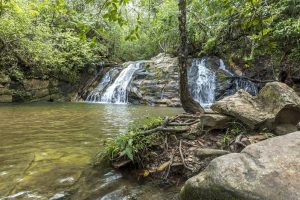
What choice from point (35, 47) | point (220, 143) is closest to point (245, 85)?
point (220, 143)

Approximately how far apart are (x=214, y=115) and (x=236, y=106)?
0.39m

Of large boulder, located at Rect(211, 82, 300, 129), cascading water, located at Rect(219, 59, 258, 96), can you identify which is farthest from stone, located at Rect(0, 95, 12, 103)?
large boulder, located at Rect(211, 82, 300, 129)

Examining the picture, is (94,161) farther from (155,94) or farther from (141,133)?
(155,94)

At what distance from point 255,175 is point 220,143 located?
5.88 feet

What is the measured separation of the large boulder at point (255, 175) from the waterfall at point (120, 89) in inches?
649

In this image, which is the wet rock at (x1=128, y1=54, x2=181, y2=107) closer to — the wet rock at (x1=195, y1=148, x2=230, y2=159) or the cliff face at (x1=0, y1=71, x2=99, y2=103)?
the cliff face at (x1=0, y1=71, x2=99, y2=103)

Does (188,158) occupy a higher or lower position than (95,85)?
lower

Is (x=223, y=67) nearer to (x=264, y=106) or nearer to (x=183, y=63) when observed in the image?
(x=183, y=63)

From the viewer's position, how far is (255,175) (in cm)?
219

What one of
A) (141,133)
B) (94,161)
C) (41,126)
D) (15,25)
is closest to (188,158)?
(141,133)

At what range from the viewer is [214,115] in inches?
170

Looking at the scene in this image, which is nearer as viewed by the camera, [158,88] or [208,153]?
[208,153]

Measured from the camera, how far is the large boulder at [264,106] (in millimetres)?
3967

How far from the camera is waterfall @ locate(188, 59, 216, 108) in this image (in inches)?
647
